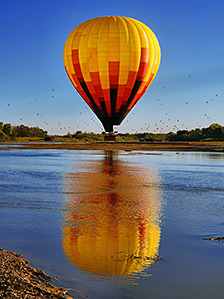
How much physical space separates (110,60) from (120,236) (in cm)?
3206

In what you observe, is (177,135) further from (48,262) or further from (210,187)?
(48,262)

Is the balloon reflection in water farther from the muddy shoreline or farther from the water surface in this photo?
the muddy shoreline

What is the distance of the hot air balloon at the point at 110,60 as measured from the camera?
40.5 meters

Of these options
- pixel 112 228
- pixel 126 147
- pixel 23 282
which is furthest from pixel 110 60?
pixel 126 147

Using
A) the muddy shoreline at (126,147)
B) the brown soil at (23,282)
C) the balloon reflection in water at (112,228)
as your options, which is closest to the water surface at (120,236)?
the balloon reflection in water at (112,228)

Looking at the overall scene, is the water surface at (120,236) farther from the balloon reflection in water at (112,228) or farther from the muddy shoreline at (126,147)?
the muddy shoreline at (126,147)

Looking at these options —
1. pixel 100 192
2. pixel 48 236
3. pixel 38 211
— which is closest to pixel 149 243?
pixel 48 236

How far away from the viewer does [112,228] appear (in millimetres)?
11500

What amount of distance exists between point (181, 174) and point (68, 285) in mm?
21536

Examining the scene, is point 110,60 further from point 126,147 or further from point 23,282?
point 126,147

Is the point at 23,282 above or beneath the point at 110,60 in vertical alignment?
beneath

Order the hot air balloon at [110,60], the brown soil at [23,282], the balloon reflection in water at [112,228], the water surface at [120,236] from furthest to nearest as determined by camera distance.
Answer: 1. the hot air balloon at [110,60]
2. the balloon reflection in water at [112,228]
3. the water surface at [120,236]
4. the brown soil at [23,282]

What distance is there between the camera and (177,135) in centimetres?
14300

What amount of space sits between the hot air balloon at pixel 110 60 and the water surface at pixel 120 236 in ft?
73.5
